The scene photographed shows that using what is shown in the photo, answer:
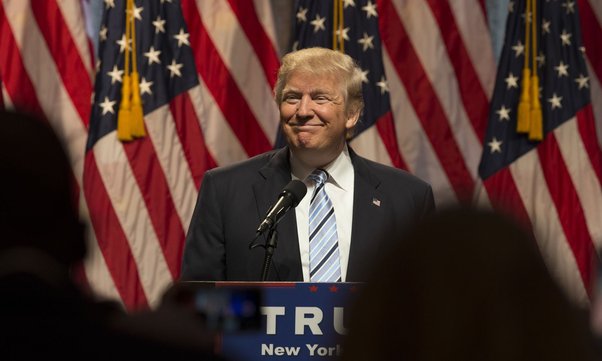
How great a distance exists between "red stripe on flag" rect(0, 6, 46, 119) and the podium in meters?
3.97

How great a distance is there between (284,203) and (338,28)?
3097 millimetres

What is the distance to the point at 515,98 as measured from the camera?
6379mm

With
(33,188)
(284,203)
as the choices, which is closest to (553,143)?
(284,203)

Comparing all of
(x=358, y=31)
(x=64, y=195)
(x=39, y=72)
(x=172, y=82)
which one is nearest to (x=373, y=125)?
(x=358, y=31)

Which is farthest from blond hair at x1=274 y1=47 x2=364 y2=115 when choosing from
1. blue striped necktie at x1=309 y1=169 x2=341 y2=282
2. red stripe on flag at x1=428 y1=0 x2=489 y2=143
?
red stripe on flag at x1=428 y1=0 x2=489 y2=143

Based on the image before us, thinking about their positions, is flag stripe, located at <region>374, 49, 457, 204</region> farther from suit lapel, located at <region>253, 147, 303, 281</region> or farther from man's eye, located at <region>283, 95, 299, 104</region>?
suit lapel, located at <region>253, 147, 303, 281</region>

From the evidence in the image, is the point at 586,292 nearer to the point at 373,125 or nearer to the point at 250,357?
the point at 373,125

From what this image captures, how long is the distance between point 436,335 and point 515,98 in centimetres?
537

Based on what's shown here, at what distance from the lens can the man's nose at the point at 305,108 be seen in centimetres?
399

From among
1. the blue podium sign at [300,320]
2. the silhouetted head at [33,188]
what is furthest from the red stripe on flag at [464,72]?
the silhouetted head at [33,188]

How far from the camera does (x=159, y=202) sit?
6.39 m

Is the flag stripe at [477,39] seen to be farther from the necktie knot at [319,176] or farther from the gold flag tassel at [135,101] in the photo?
the necktie knot at [319,176]

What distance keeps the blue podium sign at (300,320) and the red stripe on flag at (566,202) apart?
3.81 m

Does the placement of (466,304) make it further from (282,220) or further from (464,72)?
(464,72)
